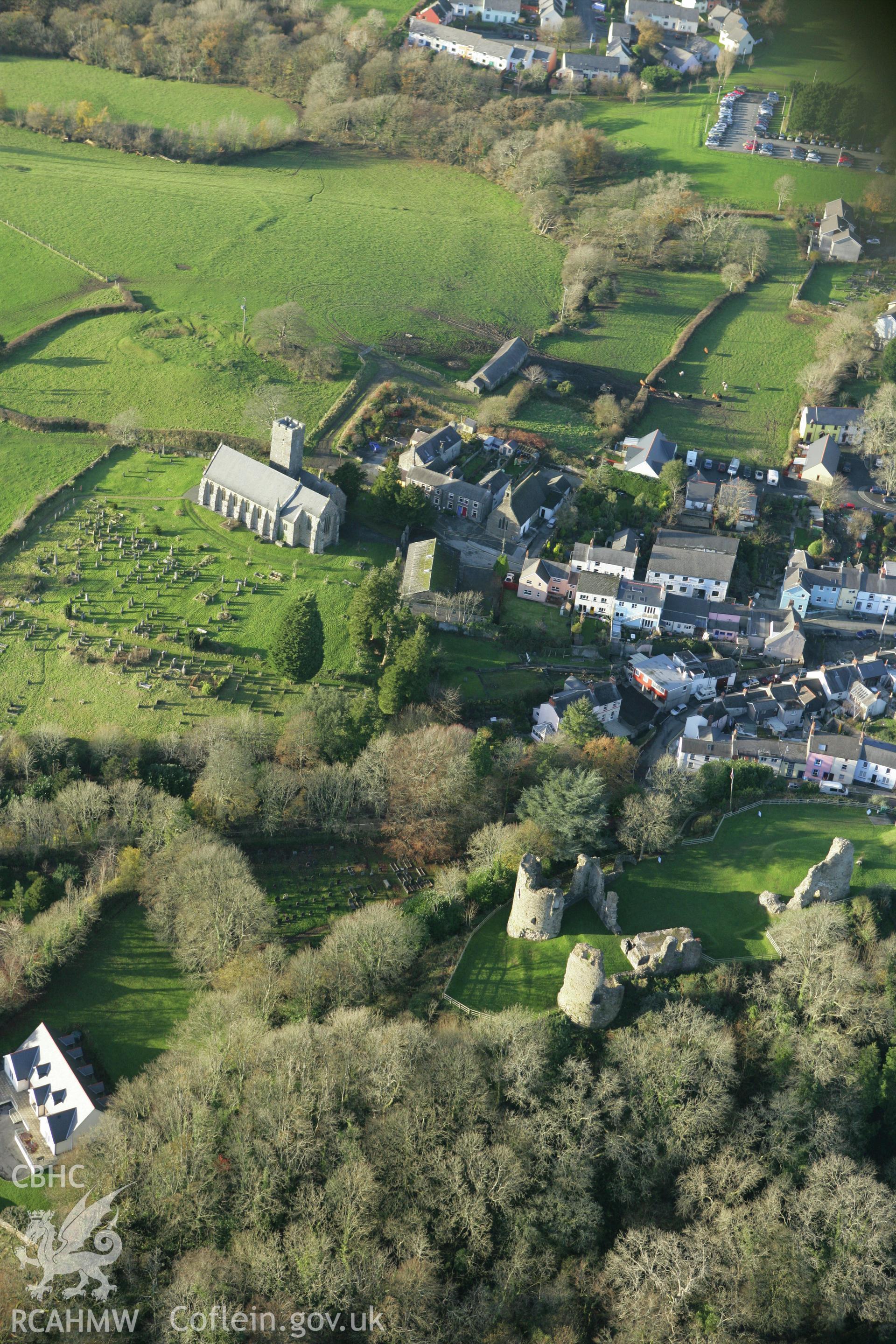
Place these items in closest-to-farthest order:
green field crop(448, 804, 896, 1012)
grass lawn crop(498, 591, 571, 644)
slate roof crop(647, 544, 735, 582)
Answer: green field crop(448, 804, 896, 1012), grass lawn crop(498, 591, 571, 644), slate roof crop(647, 544, 735, 582)

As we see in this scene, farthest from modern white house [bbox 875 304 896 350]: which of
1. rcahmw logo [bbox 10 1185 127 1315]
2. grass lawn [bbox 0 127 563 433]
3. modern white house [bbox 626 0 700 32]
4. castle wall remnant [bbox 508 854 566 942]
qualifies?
rcahmw logo [bbox 10 1185 127 1315]

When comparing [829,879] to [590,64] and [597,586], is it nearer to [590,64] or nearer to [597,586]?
[597,586]

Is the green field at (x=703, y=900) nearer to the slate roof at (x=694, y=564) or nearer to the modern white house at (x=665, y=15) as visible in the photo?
the slate roof at (x=694, y=564)

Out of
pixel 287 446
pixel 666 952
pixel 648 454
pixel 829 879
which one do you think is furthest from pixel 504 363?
pixel 666 952

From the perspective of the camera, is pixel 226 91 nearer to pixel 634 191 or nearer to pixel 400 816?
pixel 634 191

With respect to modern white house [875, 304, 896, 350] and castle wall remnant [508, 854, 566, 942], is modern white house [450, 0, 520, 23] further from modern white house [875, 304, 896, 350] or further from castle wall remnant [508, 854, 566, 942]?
castle wall remnant [508, 854, 566, 942]

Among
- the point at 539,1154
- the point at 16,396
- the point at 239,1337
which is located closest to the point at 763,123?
the point at 16,396

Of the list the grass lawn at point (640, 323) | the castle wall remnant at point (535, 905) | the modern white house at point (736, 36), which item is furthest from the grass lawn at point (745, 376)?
the castle wall remnant at point (535, 905)

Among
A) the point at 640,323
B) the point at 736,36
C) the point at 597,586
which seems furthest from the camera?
the point at 736,36
